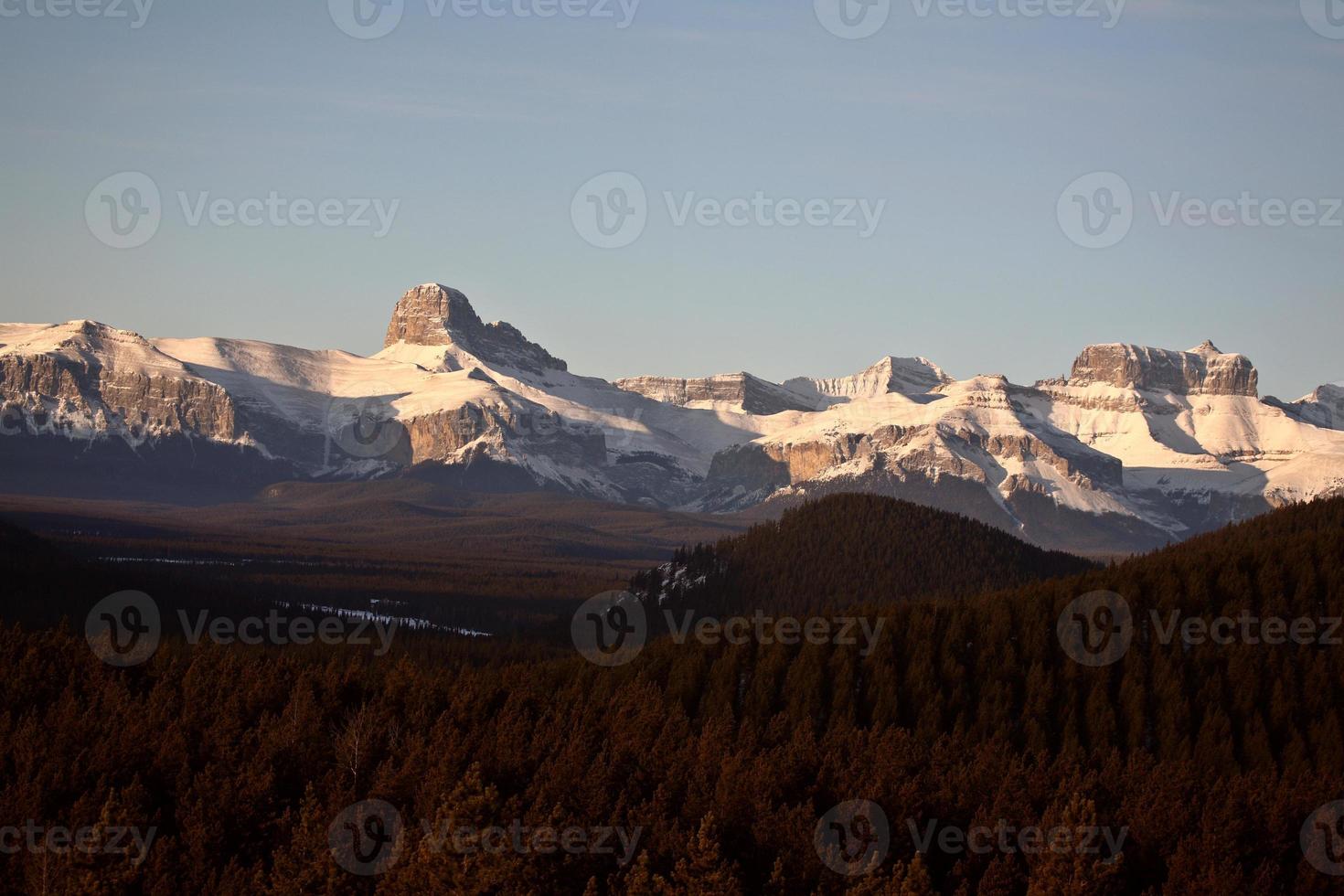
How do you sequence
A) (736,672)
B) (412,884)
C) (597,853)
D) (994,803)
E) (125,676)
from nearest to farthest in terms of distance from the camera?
(412,884), (597,853), (994,803), (125,676), (736,672)

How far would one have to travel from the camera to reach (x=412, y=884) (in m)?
83.0

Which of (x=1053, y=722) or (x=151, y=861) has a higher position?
(x=1053, y=722)

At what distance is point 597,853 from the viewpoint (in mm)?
90062

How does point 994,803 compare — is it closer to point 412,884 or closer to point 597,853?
point 597,853

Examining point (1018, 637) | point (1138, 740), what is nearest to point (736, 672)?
point (1018, 637)

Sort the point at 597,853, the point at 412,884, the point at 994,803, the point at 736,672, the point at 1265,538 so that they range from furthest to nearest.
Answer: the point at 1265,538, the point at 736,672, the point at 994,803, the point at 597,853, the point at 412,884

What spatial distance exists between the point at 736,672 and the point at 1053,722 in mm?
29324

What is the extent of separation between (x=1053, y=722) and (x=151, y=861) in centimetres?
8345

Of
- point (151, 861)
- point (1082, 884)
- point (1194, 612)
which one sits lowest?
point (151, 861)

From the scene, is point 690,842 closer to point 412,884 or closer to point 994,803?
point 412,884

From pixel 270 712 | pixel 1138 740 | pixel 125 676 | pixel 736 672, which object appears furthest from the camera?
pixel 736 672

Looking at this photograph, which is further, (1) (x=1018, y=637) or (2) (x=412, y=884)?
(1) (x=1018, y=637)

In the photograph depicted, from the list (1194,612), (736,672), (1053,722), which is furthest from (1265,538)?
(736,672)

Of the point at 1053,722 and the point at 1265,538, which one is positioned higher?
the point at 1265,538
